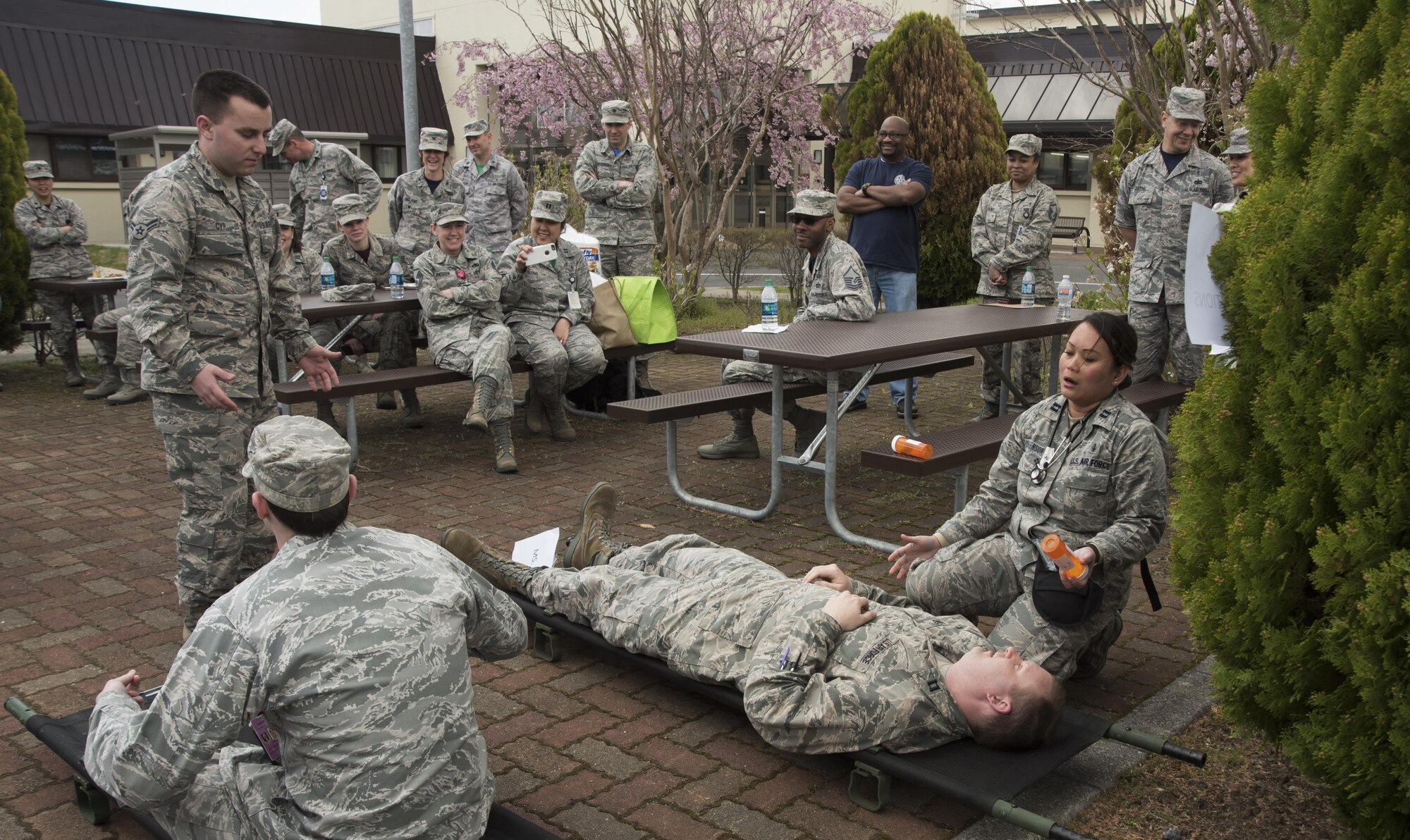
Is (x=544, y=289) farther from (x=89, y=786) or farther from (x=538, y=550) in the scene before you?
(x=89, y=786)

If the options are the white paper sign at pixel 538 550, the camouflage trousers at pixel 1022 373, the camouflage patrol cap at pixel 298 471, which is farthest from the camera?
the camouflage trousers at pixel 1022 373

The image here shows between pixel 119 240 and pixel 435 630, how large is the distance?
24.7m

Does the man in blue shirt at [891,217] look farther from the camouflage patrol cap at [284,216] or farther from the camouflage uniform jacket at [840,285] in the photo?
the camouflage patrol cap at [284,216]

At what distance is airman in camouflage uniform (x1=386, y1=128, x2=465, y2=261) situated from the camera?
360 inches

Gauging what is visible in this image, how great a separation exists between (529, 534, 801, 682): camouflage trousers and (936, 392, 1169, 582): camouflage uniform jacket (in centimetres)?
78

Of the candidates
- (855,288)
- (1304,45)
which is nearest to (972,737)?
(1304,45)

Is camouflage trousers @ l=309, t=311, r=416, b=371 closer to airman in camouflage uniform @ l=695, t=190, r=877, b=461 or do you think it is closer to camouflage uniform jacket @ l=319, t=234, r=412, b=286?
camouflage uniform jacket @ l=319, t=234, r=412, b=286

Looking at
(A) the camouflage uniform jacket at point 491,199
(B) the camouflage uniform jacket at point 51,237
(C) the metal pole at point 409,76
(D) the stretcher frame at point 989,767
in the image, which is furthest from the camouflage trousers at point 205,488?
(C) the metal pole at point 409,76

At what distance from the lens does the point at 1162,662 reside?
4172 millimetres

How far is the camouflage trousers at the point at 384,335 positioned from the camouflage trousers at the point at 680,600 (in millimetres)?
4686

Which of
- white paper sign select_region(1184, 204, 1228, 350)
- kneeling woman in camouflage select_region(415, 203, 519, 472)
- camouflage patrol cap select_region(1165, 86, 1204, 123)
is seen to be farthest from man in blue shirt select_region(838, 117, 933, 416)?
white paper sign select_region(1184, 204, 1228, 350)

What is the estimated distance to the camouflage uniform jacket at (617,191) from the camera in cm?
937

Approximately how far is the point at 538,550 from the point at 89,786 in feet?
5.97

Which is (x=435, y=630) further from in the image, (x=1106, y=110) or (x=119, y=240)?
(x=1106, y=110)
